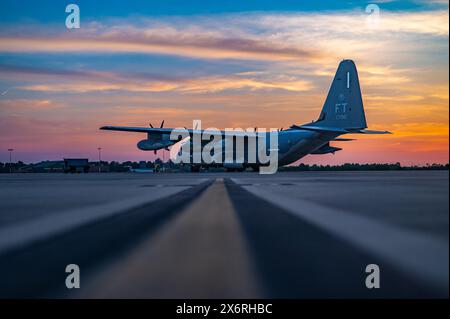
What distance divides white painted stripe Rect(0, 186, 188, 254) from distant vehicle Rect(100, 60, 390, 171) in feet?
149

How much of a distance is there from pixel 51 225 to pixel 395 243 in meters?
8.16

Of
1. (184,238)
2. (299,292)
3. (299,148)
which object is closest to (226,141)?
(299,148)

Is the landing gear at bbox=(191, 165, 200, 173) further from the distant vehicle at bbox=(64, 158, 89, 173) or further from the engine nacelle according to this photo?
the distant vehicle at bbox=(64, 158, 89, 173)

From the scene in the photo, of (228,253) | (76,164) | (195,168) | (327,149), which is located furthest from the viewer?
(76,164)

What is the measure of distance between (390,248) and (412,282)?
9.21 ft

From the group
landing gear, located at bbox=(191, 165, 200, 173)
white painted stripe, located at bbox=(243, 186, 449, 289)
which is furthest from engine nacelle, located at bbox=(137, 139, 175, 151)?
white painted stripe, located at bbox=(243, 186, 449, 289)

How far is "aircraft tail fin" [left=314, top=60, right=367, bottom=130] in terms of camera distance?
65.2 m

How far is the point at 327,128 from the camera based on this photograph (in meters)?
63.3

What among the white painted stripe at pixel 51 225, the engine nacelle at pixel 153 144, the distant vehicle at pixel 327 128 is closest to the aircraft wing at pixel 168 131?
the distant vehicle at pixel 327 128

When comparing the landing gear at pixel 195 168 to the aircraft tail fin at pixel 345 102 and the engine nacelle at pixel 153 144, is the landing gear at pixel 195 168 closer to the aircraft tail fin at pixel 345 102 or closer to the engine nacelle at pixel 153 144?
the engine nacelle at pixel 153 144

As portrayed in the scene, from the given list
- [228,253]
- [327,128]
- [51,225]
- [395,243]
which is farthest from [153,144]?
[228,253]

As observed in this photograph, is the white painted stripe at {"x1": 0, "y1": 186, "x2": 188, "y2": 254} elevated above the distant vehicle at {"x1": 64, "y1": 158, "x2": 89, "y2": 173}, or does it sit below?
below

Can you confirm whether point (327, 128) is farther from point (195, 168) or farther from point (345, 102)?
point (195, 168)

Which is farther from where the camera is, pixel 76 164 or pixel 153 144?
pixel 76 164
